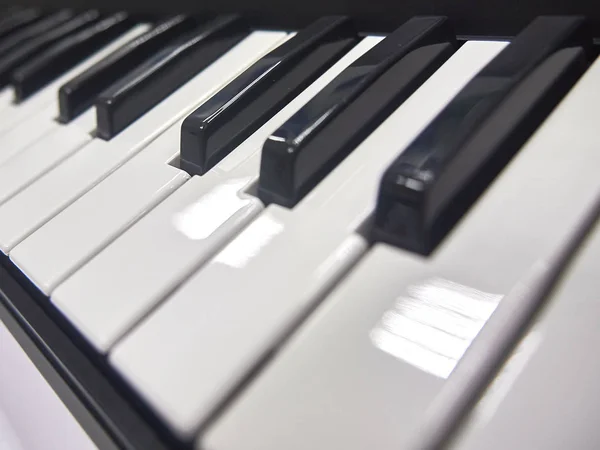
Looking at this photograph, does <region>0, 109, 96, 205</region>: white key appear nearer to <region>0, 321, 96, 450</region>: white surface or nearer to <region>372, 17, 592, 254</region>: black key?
<region>0, 321, 96, 450</region>: white surface

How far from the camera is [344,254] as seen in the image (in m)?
0.36

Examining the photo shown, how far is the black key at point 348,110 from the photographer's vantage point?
0.42 metres

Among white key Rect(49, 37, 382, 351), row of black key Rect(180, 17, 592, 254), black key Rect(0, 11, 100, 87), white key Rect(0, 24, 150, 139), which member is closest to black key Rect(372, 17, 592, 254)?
row of black key Rect(180, 17, 592, 254)

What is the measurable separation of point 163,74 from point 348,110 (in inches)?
13.2

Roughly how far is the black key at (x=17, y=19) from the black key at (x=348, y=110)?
1069 mm

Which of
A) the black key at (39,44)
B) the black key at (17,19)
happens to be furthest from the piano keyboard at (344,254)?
the black key at (17,19)

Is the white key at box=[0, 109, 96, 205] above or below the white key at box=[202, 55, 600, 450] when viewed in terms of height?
below

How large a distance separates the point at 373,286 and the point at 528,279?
9 centimetres

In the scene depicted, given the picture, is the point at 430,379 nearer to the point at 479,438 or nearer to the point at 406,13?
the point at 479,438

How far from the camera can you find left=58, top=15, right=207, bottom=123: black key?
0.74m

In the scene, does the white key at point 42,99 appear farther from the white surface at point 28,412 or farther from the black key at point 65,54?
the white surface at point 28,412

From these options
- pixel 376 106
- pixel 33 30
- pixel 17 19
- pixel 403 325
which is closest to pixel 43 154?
pixel 376 106

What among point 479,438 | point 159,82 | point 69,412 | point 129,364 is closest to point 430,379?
point 479,438

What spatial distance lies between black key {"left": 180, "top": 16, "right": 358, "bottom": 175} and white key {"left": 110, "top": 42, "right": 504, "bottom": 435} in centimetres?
13
